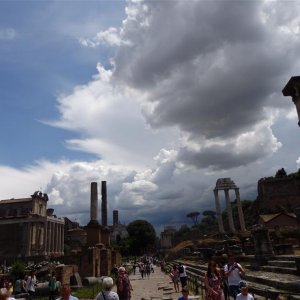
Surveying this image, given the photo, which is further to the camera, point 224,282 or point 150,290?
point 150,290

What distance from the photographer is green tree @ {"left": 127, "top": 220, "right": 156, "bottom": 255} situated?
3736 inches

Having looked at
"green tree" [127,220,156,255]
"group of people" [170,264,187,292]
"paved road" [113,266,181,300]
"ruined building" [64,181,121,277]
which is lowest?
"paved road" [113,266,181,300]

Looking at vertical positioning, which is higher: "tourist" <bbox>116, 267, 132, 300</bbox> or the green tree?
the green tree

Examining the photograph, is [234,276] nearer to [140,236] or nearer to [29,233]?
[29,233]

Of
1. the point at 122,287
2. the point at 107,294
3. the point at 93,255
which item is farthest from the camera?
the point at 93,255

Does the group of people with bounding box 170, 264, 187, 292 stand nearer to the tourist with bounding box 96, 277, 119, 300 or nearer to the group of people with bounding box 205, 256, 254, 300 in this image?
the group of people with bounding box 205, 256, 254, 300

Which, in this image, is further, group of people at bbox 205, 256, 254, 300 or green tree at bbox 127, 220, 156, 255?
green tree at bbox 127, 220, 156, 255

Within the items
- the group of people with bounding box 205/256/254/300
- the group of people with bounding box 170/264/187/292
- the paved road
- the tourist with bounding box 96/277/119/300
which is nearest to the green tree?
the paved road

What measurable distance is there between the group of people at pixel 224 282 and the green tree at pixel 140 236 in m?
87.5

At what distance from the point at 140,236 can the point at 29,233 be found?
117 ft

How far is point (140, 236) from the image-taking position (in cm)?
9600

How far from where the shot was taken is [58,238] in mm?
79688

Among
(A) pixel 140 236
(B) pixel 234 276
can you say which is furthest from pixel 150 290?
(A) pixel 140 236

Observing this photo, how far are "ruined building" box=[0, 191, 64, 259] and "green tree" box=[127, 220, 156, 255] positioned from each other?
23.2 m
